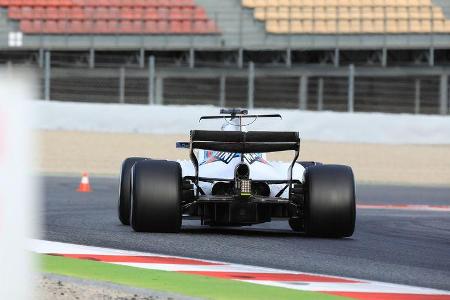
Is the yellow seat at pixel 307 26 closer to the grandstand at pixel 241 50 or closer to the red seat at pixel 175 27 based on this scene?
the grandstand at pixel 241 50

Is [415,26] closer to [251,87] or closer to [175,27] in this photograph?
[175,27]

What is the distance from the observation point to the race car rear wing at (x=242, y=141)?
10.0m

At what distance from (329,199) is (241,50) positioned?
18553 millimetres

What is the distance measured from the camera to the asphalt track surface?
26.0ft

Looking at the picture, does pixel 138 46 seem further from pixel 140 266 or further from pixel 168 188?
pixel 140 266

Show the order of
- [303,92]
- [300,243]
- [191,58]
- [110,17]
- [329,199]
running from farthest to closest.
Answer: [110,17] < [191,58] < [303,92] < [329,199] < [300,243]

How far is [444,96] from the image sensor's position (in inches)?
1035

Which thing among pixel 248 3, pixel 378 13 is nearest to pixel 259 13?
pixel 248 3

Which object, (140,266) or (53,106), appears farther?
(53,106)

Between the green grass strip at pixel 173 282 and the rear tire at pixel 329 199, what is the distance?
10.4 ft

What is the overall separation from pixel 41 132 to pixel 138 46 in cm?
503

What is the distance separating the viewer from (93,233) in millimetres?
10250

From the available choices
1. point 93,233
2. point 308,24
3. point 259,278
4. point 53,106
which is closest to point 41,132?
point 53,106

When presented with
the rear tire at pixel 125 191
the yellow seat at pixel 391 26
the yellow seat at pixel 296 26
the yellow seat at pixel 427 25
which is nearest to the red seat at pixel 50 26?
the yellow seat at pixel 296 26
